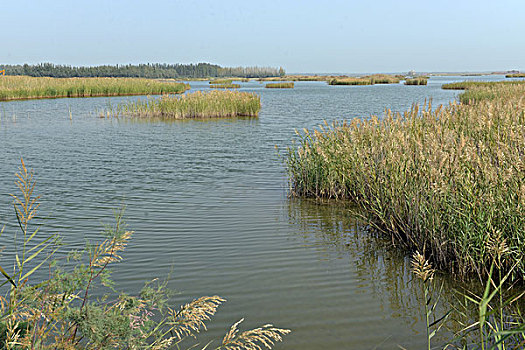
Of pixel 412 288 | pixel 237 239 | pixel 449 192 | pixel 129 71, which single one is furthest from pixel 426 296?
pixel 129 71

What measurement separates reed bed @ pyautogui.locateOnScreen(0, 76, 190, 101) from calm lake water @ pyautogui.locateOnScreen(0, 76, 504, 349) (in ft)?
87.5

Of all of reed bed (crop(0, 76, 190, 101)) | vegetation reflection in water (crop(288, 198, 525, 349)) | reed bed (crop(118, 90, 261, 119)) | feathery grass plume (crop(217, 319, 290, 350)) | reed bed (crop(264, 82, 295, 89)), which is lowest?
vegetation reflection in water (crop(288, 198, 525, 349))

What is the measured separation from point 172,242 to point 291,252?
1.68m

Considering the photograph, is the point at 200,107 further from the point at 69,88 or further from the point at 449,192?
the point at 69,88

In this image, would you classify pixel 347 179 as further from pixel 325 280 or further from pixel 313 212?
pixel 325 280

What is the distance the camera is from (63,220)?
7305 millimetres

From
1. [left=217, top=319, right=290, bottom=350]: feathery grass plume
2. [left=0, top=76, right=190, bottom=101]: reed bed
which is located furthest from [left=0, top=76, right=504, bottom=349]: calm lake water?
[left=0, top=76, right=190, bottom=101]: reed bed

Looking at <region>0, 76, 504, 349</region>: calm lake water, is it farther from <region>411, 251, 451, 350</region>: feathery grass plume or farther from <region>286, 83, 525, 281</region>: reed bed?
<region>286, 83, 525, 281</region>: reed bed

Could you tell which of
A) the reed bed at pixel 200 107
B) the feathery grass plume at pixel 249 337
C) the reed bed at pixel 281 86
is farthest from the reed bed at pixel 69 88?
the feathery grass plume at pixel 249 337

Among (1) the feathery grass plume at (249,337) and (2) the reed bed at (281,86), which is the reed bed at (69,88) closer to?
(2) the reed bed at (281,86)

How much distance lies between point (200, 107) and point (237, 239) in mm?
19747

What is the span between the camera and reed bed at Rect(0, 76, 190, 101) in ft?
124

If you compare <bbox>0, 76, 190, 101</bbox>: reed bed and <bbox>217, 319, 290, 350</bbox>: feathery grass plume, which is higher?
<bbox>0, 76, 190, 101</bbox>: reed bed

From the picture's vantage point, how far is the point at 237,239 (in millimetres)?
6477
